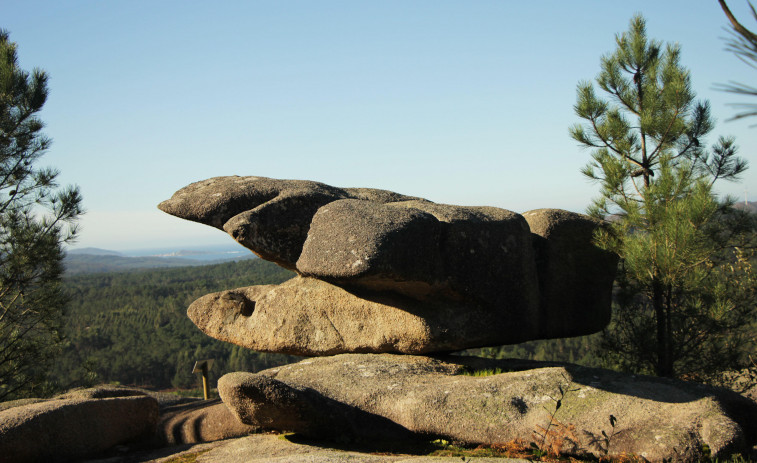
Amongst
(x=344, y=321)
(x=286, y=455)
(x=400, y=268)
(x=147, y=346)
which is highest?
(x=400, y=268)

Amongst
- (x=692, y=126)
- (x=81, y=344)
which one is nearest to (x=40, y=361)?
(x=692, y=126)

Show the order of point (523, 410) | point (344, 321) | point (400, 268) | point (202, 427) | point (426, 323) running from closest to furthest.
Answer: point (523, 410), point (400, 268), point (202, 427), point (426, 323), point (344, 321)

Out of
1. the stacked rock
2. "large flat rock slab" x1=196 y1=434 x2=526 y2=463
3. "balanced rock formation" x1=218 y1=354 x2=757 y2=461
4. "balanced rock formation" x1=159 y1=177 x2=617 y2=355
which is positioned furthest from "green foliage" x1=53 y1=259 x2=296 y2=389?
"balanced rock formation" x1=218 y1=354 x2=757 y2=461

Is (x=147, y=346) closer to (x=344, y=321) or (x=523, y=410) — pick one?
(x=344, y=321)

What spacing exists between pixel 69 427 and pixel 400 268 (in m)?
5.43

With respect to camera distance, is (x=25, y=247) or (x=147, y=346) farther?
(x=147, y=346)

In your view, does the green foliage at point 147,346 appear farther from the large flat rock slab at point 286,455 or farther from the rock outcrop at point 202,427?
the large flat rock slab at point 286,455

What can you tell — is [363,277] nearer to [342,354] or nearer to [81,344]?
[342,354]

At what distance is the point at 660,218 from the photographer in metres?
9.78

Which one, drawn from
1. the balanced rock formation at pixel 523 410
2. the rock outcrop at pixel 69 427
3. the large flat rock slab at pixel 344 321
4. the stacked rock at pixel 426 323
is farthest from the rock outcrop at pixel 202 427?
the large flat rock slab at pixel 344 321

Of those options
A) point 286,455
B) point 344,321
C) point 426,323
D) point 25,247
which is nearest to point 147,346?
point 25,247

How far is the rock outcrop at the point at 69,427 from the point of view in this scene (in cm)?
795

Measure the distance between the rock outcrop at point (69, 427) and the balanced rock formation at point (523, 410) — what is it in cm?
226

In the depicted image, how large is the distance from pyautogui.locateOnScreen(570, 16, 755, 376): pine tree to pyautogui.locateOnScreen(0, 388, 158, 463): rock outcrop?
346 inches
